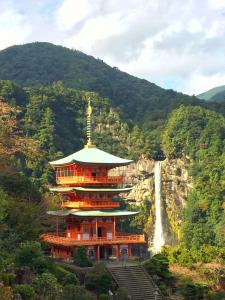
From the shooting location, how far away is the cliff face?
81.5 metres

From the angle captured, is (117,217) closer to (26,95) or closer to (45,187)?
(45,187)

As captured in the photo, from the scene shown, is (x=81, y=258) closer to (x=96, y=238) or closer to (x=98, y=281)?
(x=96, y=238)

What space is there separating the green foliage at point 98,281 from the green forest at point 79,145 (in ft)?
0.18

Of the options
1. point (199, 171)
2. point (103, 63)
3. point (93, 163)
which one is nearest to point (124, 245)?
point (93, 163)

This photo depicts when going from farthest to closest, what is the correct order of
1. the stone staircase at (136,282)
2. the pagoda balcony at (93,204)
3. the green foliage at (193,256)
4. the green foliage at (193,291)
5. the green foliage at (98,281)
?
→ the pagoda balcony at (93,204), the green foliage at (193,256), the green foliage at (193,291), the stone staircase at (136,282), the green foliage at (98,281)

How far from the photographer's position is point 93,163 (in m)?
38.4

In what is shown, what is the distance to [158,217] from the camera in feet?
266

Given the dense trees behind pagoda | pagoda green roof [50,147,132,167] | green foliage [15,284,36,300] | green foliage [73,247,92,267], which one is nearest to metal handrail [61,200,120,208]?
pagoda green roof [50,147,132,167]

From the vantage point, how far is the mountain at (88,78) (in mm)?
116812

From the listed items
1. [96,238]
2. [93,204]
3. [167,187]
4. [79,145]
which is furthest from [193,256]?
[79,145]

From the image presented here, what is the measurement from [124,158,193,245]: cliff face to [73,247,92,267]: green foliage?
45208 millimetres

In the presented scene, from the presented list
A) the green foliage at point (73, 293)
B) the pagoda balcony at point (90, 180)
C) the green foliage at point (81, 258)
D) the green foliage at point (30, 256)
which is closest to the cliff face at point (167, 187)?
the pagoda balcony at point (90, 180)

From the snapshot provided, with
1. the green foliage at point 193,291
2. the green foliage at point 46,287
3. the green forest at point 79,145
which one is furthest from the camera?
the green foliage at point 193,291

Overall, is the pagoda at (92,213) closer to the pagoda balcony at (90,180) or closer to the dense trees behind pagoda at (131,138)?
the pagoda balcony at (90,180)
